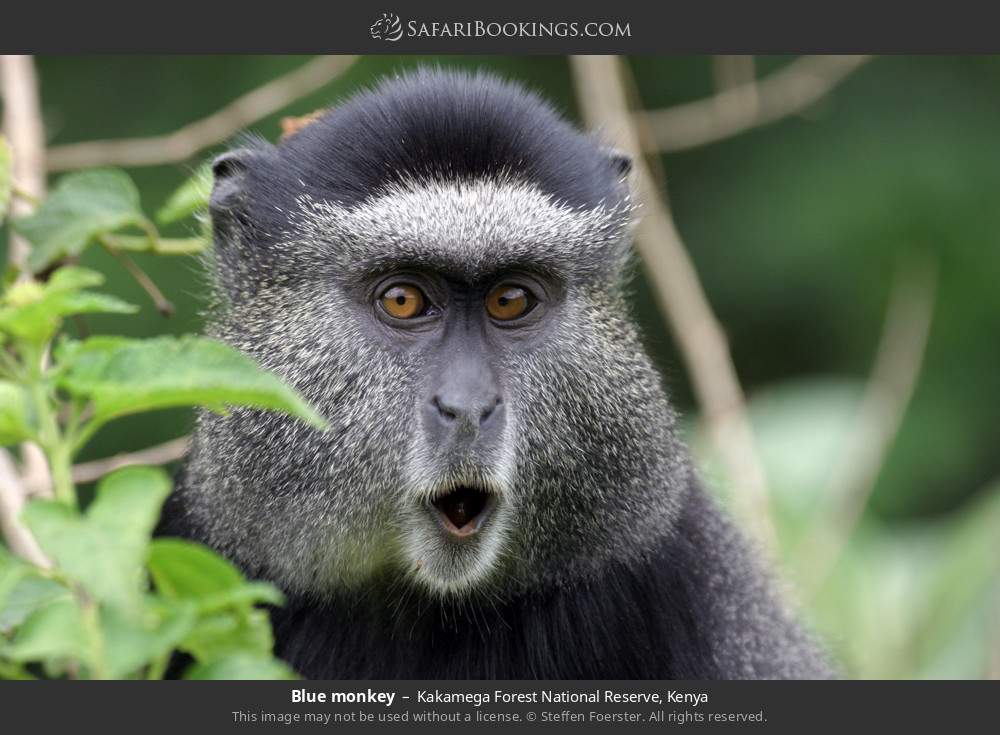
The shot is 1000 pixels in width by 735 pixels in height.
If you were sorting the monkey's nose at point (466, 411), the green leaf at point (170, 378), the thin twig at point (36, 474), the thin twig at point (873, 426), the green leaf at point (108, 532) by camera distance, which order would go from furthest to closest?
the thin twig at point (873, 426), the thin twig at point (36, 474), the monkey's nose at point (466, 411), the green leaf at point (170, 378), the green leaf at point (108, 532)

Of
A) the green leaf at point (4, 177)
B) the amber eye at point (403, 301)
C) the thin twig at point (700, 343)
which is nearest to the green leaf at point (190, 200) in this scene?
the green leaf at point (4, 177)

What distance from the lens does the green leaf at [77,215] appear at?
11.1 ft

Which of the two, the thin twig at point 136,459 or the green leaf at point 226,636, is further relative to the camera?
the thin twig at point 136,459

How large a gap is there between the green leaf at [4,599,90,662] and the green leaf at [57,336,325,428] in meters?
0.28

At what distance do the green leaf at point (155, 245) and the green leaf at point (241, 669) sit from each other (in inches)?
85.7

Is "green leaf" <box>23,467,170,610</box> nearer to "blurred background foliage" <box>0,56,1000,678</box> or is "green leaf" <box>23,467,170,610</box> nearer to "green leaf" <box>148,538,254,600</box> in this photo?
"green leaf" <box>148,538,254,600</box>

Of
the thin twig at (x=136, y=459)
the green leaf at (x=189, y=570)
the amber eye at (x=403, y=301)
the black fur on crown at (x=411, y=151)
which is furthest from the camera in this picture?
the thin twig at (x=136, y=459)

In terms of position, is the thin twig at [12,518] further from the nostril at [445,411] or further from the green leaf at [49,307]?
the green leaf at [49,307]

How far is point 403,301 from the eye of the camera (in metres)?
3.56

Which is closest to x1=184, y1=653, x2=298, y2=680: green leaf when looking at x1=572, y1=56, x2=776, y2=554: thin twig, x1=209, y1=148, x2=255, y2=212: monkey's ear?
x1=209, y1=148, x2=255, y2=212: monkey's ear

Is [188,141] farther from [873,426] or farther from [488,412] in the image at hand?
[873,426]

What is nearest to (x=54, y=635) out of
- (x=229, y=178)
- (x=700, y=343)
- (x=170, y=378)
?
(x=170, y=378)

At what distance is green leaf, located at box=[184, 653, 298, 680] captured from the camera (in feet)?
6.07

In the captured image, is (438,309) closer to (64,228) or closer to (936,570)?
(64,228)
